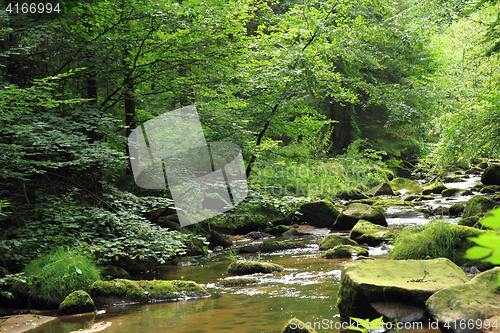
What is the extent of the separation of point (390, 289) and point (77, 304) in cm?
441

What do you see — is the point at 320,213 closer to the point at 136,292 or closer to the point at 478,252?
the point at 136,292

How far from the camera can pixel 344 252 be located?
27.3 ft

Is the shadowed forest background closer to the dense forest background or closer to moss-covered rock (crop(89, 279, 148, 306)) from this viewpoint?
the dense forest background

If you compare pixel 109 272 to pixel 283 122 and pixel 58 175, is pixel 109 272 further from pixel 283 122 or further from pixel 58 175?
pixel 283 122

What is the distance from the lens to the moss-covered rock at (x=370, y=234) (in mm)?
9492

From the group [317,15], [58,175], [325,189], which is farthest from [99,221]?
[325,189]

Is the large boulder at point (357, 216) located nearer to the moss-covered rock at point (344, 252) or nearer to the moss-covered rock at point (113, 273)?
the moss-covered rock at point (344, 252)

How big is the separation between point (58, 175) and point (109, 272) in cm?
216

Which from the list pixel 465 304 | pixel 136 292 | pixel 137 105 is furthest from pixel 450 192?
pixel 136 292

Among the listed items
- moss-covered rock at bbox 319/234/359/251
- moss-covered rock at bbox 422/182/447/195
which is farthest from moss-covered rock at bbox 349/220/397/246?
moss-covered rock at bbox 422/182/447/195

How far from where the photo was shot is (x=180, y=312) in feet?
17.9

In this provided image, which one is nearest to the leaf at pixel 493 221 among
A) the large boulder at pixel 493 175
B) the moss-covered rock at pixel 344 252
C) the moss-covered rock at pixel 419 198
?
the moss-covered rock at pixel 344 252

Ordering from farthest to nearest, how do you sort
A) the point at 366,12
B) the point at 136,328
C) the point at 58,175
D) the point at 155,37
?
the point at 366,12, the point at 155,37, the point at 58,175, the point at 136,328

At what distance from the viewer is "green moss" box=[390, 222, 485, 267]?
650cm
